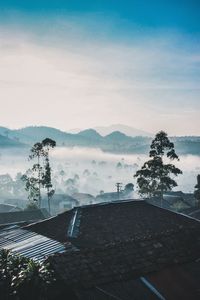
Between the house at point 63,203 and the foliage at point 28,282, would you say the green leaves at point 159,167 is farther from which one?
the house at point 63,203

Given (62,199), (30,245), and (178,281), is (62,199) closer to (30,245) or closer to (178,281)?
(30,245)

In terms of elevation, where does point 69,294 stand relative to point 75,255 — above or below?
below

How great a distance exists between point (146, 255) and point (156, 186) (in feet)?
124

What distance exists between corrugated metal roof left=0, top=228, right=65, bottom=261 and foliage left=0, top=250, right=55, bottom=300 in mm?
2396

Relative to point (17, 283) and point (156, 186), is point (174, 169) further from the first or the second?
point (17, 283)

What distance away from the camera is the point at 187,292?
936 centimetres

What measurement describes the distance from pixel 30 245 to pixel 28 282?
266 inches

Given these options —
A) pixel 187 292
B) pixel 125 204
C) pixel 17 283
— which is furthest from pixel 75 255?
pixel 125 204

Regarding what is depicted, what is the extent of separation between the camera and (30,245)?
15367mm

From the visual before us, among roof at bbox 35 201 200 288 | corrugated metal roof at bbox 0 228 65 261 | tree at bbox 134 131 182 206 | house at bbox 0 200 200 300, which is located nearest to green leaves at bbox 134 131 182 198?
tree at bbox 134 131 182 206

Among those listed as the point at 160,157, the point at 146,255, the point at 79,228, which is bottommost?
the point at 79,228

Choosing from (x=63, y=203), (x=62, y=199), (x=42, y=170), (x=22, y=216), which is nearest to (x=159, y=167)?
(x=42, y=170)

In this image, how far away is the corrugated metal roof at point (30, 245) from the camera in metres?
13.5

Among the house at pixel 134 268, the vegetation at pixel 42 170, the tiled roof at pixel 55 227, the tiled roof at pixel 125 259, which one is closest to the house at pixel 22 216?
the vegetation at pixel 42 170
